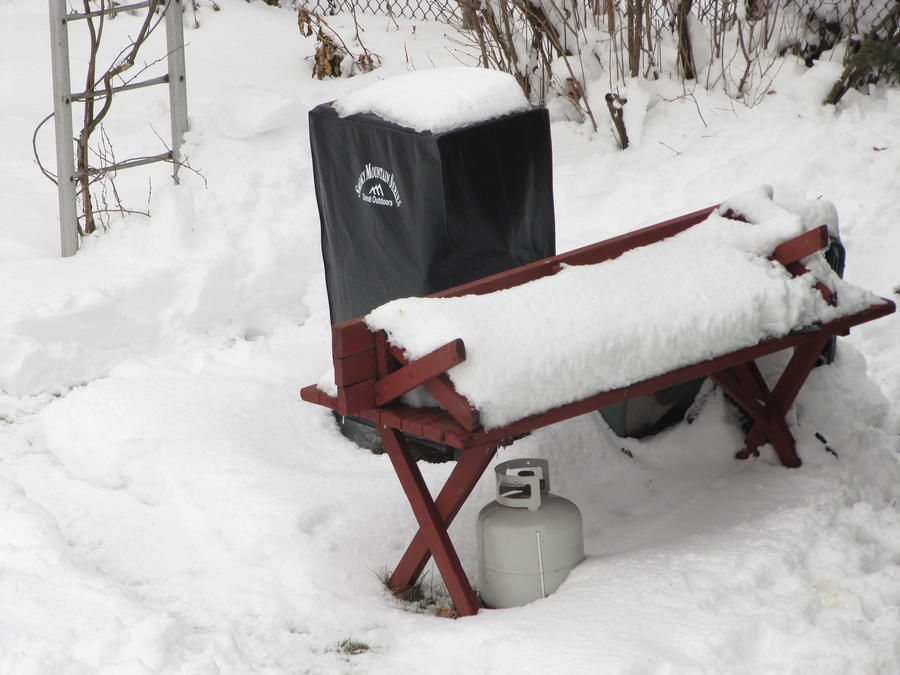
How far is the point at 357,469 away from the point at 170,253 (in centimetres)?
211

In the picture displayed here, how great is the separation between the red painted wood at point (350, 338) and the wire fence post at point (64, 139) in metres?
3.34

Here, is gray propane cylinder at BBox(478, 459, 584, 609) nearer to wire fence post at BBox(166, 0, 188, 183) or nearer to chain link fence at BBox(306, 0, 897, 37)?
wire fence post at BBox(166, 0, 188, 183)

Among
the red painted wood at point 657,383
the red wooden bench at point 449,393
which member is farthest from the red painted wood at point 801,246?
the red painted wood at point 657,383

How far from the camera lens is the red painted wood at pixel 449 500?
3114mm

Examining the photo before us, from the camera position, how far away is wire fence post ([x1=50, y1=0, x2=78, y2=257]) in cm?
567

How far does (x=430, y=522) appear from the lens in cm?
316

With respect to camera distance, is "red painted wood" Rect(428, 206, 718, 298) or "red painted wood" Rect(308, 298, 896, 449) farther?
"red painted wood" Rect(428, 206, 718, 298)

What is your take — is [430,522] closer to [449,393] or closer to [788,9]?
[449,393]

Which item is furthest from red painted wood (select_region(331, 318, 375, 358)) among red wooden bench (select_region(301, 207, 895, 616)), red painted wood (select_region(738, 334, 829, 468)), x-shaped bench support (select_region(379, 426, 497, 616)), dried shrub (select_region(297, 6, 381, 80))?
dried shrub (select_region(297, 6, 381, 80))

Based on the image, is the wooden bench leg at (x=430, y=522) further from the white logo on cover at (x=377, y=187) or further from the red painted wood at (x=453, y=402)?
Answer: the white logo on cover at (x=377, y=187)

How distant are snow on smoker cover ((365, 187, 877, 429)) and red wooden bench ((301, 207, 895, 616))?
0.03 metres

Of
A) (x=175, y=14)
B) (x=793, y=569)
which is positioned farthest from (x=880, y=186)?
(x=175, y=14)

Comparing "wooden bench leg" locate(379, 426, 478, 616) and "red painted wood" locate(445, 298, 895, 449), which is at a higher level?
"red painted wood" locate(445, 298, 895, 449)

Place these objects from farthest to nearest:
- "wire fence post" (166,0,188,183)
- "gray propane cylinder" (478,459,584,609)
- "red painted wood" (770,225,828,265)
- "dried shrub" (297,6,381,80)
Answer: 1. "dried shrub" (297,6,381,80)
2. "wire fence post" (166,0,188,183)
3. "red painted wood" (770,225,828,265)
4. "gray propane cylinder" (478,459,584,609)
